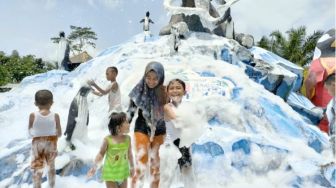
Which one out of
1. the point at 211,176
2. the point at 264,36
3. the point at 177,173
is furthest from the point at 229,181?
the point at 264,36

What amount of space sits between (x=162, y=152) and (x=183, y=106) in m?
1.33

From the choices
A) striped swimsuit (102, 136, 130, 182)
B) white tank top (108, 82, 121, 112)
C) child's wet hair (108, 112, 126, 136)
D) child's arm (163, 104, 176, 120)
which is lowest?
striped swimsuit (102, 136, 130, 182)

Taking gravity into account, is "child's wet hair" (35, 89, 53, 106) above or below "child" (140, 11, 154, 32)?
below

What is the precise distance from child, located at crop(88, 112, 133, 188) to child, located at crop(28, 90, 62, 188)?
729 mm

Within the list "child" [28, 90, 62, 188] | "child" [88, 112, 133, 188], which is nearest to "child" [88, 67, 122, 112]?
"child" [28, 90, 62, 188]

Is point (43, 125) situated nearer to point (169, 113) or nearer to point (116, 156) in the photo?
point (116, 156)

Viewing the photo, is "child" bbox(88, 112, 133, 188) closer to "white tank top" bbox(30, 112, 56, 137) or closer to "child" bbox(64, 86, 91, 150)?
"white tank top" bbox(30, 112, 56, 137)

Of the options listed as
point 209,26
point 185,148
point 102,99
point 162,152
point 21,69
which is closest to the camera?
point 185,148

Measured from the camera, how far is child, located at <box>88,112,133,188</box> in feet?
10.4

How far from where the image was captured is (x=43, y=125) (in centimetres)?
370

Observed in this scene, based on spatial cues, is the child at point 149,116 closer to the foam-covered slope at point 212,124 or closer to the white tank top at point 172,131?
the white tank top at point 172,131

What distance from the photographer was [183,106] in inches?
143

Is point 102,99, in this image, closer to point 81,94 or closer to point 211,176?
point 81,94

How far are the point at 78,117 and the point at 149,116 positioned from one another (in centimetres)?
204
